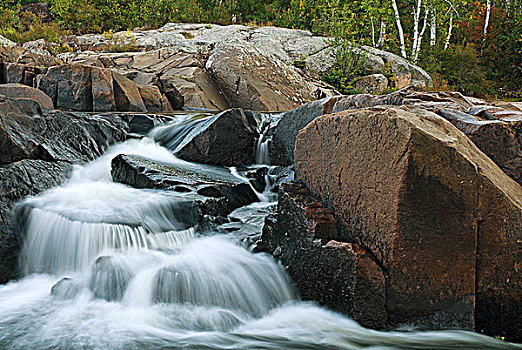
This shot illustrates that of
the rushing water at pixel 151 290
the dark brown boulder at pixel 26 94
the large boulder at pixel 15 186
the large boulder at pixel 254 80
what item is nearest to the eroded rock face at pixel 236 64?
the large boulder at pixel 254 80

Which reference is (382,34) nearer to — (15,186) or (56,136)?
(56,136)

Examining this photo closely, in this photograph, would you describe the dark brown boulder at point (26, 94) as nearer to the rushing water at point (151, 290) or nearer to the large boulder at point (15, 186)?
the large boulder at point (15, 186)

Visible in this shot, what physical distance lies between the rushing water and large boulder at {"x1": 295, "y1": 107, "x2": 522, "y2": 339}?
20 centimetres

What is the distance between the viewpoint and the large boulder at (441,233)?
298cm

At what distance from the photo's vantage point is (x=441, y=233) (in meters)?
3.00

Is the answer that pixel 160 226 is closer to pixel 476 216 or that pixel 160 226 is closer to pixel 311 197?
pixel 311 197

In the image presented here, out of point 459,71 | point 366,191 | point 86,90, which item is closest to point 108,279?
point 366,191

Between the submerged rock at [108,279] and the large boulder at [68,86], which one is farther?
the large boulder at [68,86]

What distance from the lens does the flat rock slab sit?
5.22 meters

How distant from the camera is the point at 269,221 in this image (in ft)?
14.1

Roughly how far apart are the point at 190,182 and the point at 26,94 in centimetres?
655

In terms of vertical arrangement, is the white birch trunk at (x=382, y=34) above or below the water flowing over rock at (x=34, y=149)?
above

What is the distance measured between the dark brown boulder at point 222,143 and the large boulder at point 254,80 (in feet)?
18.3

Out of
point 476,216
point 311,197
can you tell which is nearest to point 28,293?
point 311,197
